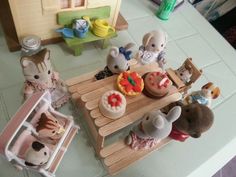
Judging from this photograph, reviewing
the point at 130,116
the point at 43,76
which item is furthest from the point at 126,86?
the point at 43,76

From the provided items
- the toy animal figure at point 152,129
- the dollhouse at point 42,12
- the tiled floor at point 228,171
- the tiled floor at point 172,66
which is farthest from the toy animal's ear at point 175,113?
the tiled floor at point 228,171

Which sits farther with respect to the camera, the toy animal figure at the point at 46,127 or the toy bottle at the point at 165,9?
the toy bottle at the point at 165,9

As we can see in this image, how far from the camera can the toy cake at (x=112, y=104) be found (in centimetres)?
60

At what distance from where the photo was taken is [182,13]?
1133mm

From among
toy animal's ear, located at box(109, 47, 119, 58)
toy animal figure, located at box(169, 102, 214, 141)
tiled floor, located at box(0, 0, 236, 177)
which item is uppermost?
toy animal's ear, located at box(109, 47, 119, 58)

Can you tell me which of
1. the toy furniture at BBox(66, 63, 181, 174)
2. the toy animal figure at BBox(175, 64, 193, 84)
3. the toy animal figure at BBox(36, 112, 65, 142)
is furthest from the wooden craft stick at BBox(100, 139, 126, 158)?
the toy animal figure at BBox(175, 64, 193, 84)

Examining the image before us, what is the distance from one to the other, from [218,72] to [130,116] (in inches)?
20.2

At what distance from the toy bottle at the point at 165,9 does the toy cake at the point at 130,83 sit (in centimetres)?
49

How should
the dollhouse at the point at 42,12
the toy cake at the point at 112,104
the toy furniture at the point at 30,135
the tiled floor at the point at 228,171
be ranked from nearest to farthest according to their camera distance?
1. the toy furniture at the point at 30,135
2. the toy cake at the point at 112,104
3. the dollhouse at the point at 42,12
4. the tiled floor at the point at 228,171

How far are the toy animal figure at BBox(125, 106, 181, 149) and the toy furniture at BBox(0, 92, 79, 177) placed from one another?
0.53ft

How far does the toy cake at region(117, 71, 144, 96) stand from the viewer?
2.13 ft

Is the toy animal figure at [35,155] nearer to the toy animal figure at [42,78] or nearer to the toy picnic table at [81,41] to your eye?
the toy animal figure at [42,78]

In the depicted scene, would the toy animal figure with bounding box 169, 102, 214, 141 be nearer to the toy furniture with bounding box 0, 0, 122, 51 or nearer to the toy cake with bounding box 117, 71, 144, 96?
the toy cake with bounding box 117, 71, 144, 96

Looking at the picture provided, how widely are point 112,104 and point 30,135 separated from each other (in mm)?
205
